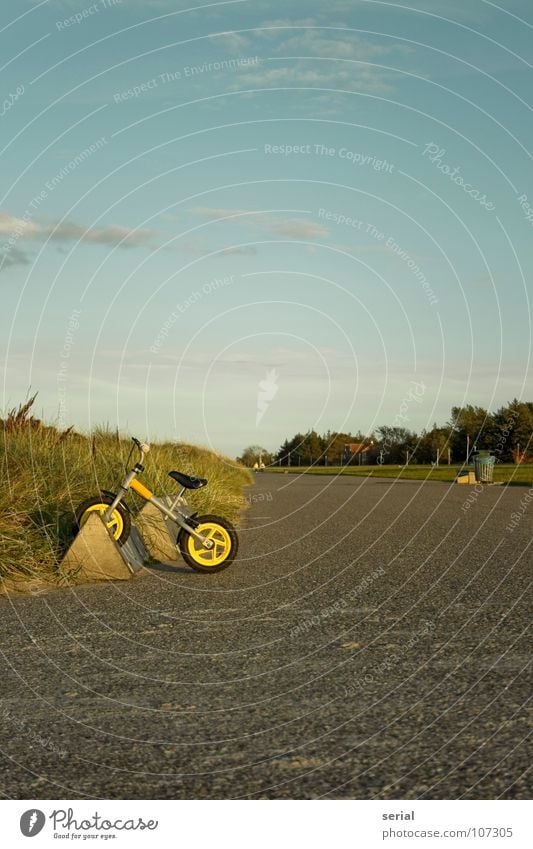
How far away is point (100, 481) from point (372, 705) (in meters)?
7.90

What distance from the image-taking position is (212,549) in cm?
1002

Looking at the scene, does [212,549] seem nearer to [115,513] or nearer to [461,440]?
[115,513]

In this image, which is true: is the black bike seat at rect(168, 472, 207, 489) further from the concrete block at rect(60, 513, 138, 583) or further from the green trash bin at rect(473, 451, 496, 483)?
the green trash bin at rect(473, 451, 496, 483)

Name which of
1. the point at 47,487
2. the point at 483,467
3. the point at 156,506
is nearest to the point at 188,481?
the point at 156,506

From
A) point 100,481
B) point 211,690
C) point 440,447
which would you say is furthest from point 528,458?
point 211,690

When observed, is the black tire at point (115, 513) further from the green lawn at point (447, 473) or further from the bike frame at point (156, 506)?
the green lawn at point (447, 473)

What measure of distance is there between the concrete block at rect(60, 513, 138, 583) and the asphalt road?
0.92ft

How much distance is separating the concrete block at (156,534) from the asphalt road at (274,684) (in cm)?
60

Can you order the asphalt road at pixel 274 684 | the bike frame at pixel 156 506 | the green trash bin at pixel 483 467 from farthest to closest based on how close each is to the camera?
the green trash bin at pixel 483 467, the bike frame at pixel 156 506, the asphalt road at pixel 274 684

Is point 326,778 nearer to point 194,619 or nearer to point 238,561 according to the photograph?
point 194,619

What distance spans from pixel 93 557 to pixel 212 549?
1.22 metres

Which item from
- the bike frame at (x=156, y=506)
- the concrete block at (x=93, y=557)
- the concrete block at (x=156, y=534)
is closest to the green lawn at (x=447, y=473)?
the concrete block at (x=156, y=534)

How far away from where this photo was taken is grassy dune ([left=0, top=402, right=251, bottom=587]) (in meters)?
9.48

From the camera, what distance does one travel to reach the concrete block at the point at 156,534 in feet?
37.2
